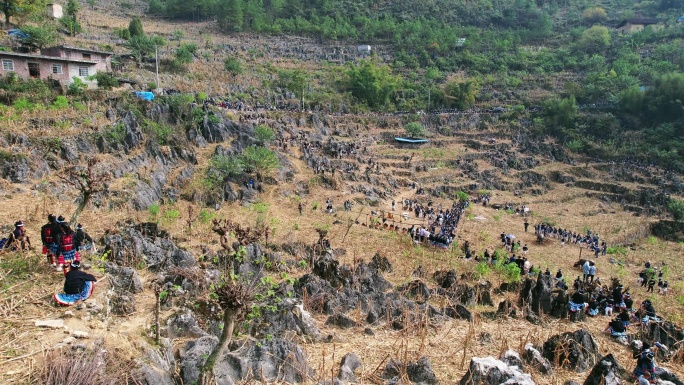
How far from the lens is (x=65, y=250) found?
8883 millimetres

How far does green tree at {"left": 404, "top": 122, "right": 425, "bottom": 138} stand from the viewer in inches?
1769

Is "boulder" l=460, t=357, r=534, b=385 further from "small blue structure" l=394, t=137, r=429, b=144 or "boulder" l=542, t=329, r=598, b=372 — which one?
"small blue structure" l=394, t=137, r=429, b=144

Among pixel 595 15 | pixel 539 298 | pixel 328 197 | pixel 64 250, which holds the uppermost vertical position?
pixel 595 15

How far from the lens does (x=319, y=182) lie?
31547 mm

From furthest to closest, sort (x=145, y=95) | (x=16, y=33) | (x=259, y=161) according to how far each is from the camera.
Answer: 1. (x=16, y=33)
2. (x=145, y=95)
3. (x=259, y=161)

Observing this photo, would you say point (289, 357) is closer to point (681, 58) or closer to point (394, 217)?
point (394, 217)

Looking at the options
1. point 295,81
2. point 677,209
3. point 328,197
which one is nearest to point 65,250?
point 328,197

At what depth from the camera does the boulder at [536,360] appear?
27.3 ft

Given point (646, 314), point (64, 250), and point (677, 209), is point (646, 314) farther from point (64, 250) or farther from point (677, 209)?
point (677, 209)

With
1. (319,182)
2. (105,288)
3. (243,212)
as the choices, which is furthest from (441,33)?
(105,288)

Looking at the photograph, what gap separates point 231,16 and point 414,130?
39.1 m

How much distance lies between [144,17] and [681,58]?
75754 mm

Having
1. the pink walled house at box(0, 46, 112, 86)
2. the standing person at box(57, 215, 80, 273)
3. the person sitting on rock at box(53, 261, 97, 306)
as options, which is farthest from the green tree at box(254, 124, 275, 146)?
the person sitting on rock at box(53, 261, 97, 306)

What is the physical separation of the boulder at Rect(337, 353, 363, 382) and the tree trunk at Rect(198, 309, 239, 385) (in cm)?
231
